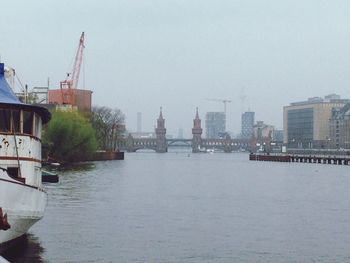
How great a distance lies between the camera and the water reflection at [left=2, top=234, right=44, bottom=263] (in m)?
26.1

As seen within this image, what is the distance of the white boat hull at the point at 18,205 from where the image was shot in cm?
2311

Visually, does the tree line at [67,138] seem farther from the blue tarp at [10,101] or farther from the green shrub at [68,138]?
the blue tarp at [10,101]

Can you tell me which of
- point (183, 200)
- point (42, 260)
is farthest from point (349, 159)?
point (42, 260)

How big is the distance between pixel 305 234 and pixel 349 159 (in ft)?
514

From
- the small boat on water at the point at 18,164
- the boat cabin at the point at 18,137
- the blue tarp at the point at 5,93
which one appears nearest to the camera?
the small boat on water at the point at 18,164

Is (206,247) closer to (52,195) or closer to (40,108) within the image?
(40,108)

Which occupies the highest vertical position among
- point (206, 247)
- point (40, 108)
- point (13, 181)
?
point (40, 108)

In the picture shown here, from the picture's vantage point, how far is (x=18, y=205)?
79.0 ft

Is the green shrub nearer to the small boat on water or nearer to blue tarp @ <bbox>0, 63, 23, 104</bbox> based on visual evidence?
blue tarp @ <bbox>0, 63, 23, 104</bbox>

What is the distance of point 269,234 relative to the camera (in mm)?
34781

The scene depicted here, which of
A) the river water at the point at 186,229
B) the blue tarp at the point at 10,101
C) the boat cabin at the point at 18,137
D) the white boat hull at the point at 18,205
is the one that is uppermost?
the blue tarp at the point at 10,101

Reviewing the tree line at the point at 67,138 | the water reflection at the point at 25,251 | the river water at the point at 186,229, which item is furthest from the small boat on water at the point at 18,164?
the tree line at the point at 67,138

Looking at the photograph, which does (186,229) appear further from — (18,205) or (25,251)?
(18,205)

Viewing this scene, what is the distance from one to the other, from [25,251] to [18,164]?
13.9 ft
